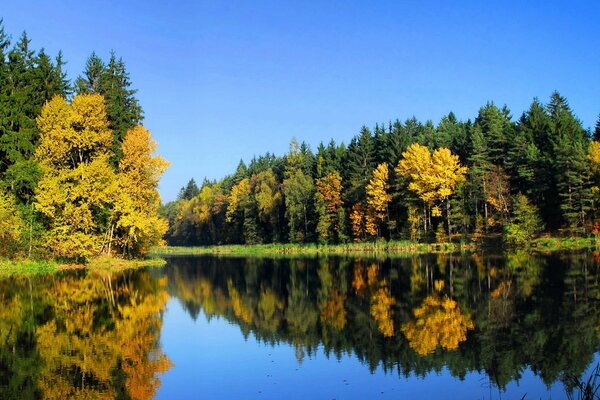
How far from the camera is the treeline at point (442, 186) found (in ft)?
191

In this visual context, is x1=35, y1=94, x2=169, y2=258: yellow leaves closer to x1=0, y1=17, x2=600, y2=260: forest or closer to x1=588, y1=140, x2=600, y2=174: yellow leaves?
x1=0, y1=17, x2=600, y2=260: forest

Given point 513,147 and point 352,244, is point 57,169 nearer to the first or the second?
point 352,244

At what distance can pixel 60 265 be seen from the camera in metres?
43.0

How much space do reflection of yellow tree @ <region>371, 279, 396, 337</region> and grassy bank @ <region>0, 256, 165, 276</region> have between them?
25.9 meters

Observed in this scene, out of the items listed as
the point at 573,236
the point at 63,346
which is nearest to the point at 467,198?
the point at 573,236

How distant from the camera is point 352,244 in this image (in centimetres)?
7438

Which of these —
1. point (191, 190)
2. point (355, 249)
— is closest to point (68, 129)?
point (355, 249)

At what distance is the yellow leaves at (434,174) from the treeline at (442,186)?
13 centimetres

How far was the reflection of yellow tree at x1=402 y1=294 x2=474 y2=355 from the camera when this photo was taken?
1403 cm

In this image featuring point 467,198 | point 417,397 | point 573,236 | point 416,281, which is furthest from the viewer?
point 467,198

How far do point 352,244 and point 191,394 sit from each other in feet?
211

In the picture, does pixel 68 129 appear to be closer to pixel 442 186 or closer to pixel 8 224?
pixel 8 224

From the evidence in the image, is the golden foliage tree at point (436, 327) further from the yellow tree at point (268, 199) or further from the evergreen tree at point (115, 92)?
the yellow tree at point (268, 199)

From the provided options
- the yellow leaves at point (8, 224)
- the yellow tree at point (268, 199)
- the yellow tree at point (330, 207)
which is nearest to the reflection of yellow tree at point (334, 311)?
the yellow leaves at point (8, 224)
